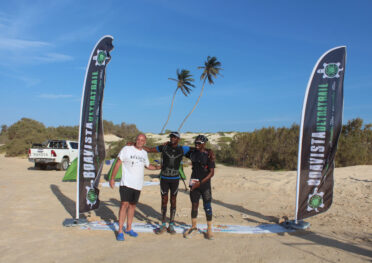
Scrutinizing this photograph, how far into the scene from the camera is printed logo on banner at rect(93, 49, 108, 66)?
566 centimetres

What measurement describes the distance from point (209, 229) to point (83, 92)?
3571mm

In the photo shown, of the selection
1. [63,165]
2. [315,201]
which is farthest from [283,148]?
[63,165]

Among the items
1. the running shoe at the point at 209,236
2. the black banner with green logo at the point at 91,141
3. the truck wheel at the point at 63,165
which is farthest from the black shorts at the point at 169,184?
the truck wheel at the point at 63,165

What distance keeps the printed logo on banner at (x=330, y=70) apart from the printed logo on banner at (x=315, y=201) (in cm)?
225

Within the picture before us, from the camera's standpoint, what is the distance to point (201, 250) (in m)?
4.31

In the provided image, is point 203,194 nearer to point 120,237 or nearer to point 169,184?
point 169,184

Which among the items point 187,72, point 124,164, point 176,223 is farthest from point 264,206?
point 187,72

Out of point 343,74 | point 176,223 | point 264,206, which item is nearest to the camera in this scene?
point 343,74

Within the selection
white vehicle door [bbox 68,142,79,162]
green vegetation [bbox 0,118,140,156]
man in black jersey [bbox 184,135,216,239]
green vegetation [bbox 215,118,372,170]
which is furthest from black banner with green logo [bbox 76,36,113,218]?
green vegetation [bbox 0,118,140,156]

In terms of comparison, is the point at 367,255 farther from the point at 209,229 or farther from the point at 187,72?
the point at 187,72

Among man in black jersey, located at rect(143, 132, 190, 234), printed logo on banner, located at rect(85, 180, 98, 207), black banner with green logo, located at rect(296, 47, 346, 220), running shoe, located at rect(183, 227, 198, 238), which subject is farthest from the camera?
printed logo on banner, located at rect(85, 180, 98, 207)

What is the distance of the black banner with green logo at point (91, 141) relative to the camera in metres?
5.52

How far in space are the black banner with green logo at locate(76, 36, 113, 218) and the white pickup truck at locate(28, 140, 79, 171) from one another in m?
11.2

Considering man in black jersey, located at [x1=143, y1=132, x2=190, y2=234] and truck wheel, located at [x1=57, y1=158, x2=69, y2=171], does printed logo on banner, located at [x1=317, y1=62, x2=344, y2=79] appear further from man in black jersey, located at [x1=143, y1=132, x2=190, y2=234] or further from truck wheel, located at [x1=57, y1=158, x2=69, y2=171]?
truck wheel, located at [x1=57, y1=158, x2=69, y2=171]
